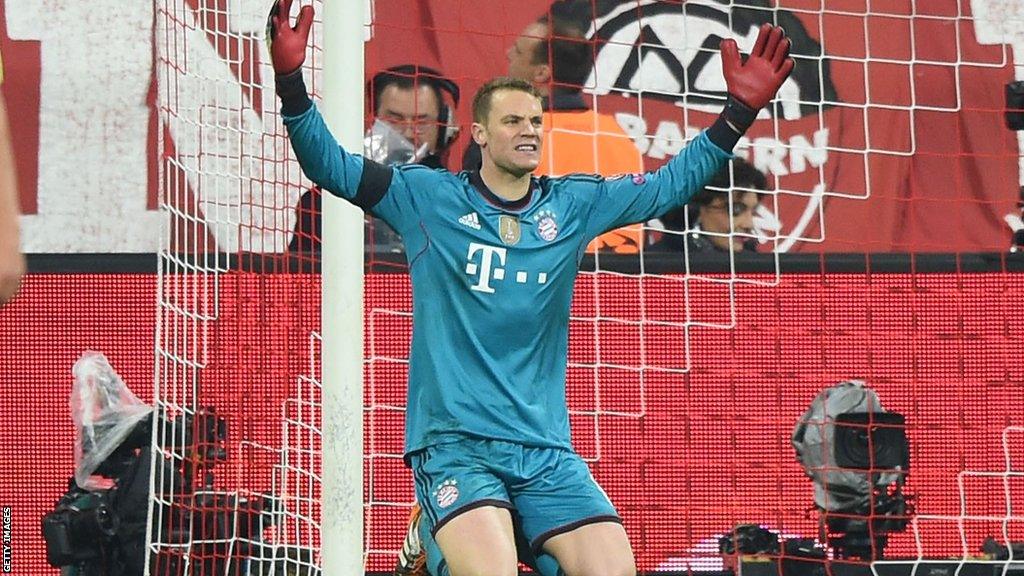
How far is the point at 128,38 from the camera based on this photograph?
315 inches

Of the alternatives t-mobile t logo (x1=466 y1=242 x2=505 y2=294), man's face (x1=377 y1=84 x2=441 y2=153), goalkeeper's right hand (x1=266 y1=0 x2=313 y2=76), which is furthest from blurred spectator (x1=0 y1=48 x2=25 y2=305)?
man's face (x1=377 y1=84 x2=441 y2=153)

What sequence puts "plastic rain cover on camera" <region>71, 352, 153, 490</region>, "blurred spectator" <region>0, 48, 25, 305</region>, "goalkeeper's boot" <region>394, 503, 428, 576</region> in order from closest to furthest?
1. "blurred spectator" <region>0, 48, 25, 305</region>
2. "goalkeeper's boot" <region>394, 503, 428, 576</region>
3. "plastic rain cover on camera" <region>71, 352, 153, 490</region>

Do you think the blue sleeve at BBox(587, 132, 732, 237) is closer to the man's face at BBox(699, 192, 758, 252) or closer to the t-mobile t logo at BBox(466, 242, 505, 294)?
the t-mobile t logo at BBox(466, 242, 505, 294)

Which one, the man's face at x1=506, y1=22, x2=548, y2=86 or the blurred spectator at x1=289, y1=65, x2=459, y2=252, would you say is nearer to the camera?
the blurred spectator at x1=289, y1=65, x2=459, y2=252

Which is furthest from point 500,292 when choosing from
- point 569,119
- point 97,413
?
point 97,413

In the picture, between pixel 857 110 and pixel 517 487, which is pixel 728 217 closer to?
pixel 857 110

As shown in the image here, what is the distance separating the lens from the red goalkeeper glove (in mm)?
4992

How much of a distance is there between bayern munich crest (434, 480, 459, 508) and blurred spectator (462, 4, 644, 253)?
2292 mm

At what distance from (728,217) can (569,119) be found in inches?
30.0

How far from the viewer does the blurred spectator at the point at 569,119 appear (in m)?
6.86

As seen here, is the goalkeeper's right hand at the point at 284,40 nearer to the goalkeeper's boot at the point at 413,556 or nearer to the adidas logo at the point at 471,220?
the adidas logo at the point at 471,220

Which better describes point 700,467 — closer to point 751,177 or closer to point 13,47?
point 751,177

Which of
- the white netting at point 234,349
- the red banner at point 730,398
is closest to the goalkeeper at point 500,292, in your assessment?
the white netting at point 234,349

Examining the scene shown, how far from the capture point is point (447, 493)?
473cm
